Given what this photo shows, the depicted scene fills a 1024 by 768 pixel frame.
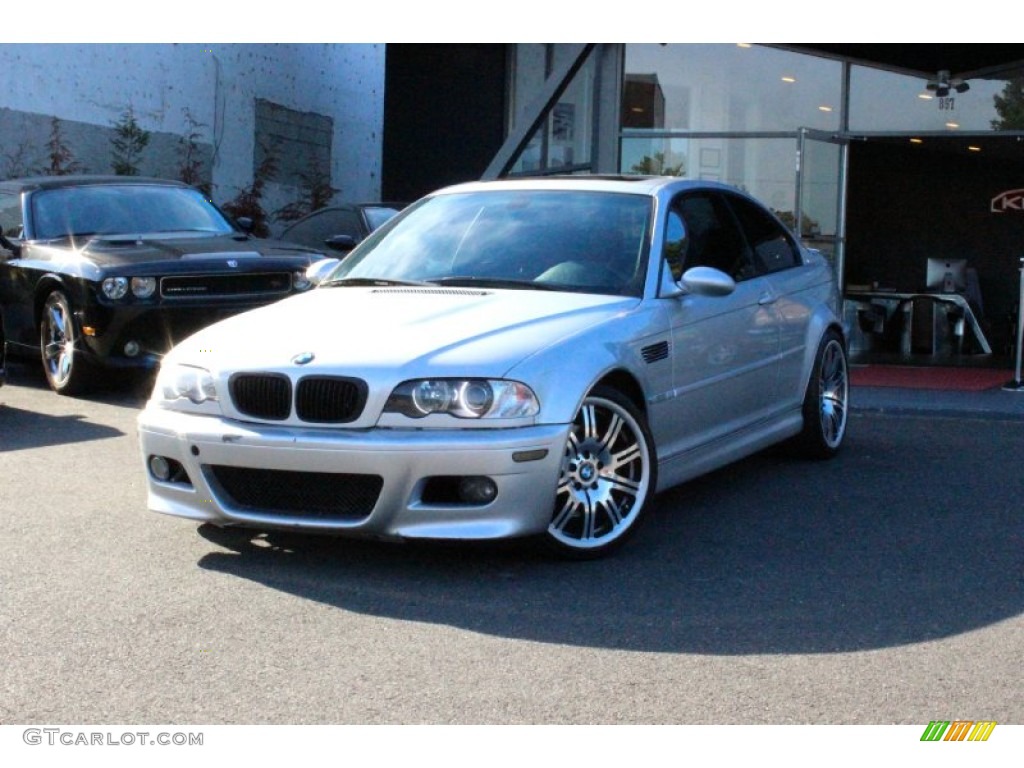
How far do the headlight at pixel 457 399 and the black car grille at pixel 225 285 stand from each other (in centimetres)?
526

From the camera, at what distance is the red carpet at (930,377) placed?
1248 cm

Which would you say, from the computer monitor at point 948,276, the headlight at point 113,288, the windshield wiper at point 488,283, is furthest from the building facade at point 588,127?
the windshield wiper at point 488,283

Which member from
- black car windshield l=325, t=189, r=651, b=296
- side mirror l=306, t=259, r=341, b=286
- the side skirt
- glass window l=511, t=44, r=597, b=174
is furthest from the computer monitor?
side mirror l=306, t=259, r=341, b=286

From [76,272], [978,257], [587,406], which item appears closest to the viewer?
[587,406]

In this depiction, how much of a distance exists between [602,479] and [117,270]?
17.6 feet

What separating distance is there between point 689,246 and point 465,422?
200 centimetres

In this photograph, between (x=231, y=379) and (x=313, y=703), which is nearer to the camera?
(x=313, y=703)

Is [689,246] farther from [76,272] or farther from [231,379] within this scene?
[76,272]

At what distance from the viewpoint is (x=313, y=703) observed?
13.6ft

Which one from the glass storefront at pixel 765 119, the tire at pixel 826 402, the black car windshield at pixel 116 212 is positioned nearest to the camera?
the tire at pixel 826 402

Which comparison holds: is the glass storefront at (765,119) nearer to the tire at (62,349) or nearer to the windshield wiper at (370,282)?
the tire at (62,349)

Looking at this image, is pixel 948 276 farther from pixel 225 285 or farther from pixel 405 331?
pixel 405 331
